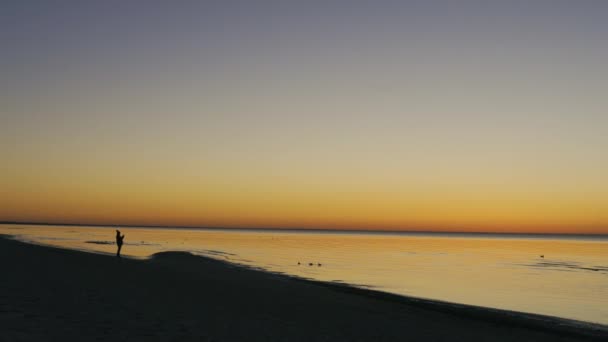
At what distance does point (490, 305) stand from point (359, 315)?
41.0 feet

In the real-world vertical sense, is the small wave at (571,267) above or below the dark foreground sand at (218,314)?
below

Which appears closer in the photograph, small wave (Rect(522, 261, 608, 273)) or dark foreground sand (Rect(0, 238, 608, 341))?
dark foreground sand (Rect(0, 238, 608, 341))

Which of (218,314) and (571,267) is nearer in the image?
(218,314)

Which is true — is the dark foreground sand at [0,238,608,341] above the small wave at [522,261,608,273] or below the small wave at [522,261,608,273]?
above

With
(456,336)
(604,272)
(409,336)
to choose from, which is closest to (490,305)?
(456,336)

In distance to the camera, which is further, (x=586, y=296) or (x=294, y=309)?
(x=586, y=296)

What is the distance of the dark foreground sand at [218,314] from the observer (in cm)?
1291

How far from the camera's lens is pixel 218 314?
1725 centimetres

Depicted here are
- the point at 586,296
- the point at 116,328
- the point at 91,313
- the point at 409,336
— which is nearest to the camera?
the point at 116,328

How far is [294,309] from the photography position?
20500 millimetres

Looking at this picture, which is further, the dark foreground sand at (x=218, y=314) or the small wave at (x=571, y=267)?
the small wave at (x=571, y=267)

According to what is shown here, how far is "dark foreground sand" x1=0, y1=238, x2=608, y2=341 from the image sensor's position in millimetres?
12906

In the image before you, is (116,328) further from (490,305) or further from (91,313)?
(490,305)

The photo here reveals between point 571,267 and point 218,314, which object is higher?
point 218,314
